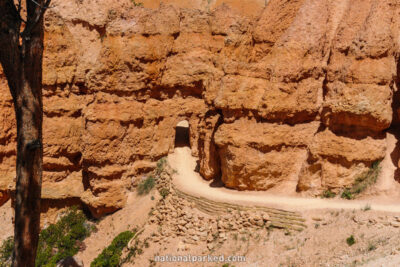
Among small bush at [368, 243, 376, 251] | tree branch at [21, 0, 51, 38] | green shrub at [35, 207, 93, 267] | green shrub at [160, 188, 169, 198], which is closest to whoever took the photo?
tree branch at [21, 0, 51, 38]

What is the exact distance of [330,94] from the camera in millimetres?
18391

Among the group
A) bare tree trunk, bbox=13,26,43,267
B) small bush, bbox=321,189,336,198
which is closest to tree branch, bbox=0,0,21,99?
bare tree trunk, bbox=13,26,43,267

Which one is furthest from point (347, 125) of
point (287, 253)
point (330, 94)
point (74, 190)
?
point (74, 190)

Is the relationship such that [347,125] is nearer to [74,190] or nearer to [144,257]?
[144,257]

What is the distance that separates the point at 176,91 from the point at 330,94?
30.6ft

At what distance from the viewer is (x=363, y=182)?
17.4m

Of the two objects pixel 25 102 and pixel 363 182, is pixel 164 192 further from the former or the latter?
pixel 25 102

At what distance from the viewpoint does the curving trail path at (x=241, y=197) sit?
53.7ft

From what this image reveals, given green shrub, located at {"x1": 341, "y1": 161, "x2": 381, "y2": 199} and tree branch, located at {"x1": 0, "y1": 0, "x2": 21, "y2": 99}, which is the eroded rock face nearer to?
green shrub, located at {"x1": 341, "y1": 161, "x2": 381, "y2": 199}

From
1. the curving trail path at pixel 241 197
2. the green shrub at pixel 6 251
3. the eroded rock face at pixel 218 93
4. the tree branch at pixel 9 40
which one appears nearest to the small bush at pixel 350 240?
the curving trail path at pixel 241 197

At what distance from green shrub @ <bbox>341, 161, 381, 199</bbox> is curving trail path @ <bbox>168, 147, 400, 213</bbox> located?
47 cm

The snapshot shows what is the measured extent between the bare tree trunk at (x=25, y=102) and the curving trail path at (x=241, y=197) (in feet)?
35.8

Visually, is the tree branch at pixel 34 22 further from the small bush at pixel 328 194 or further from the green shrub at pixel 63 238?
the green shrub at pixel 63 238

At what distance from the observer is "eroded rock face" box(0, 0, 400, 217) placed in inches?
695
